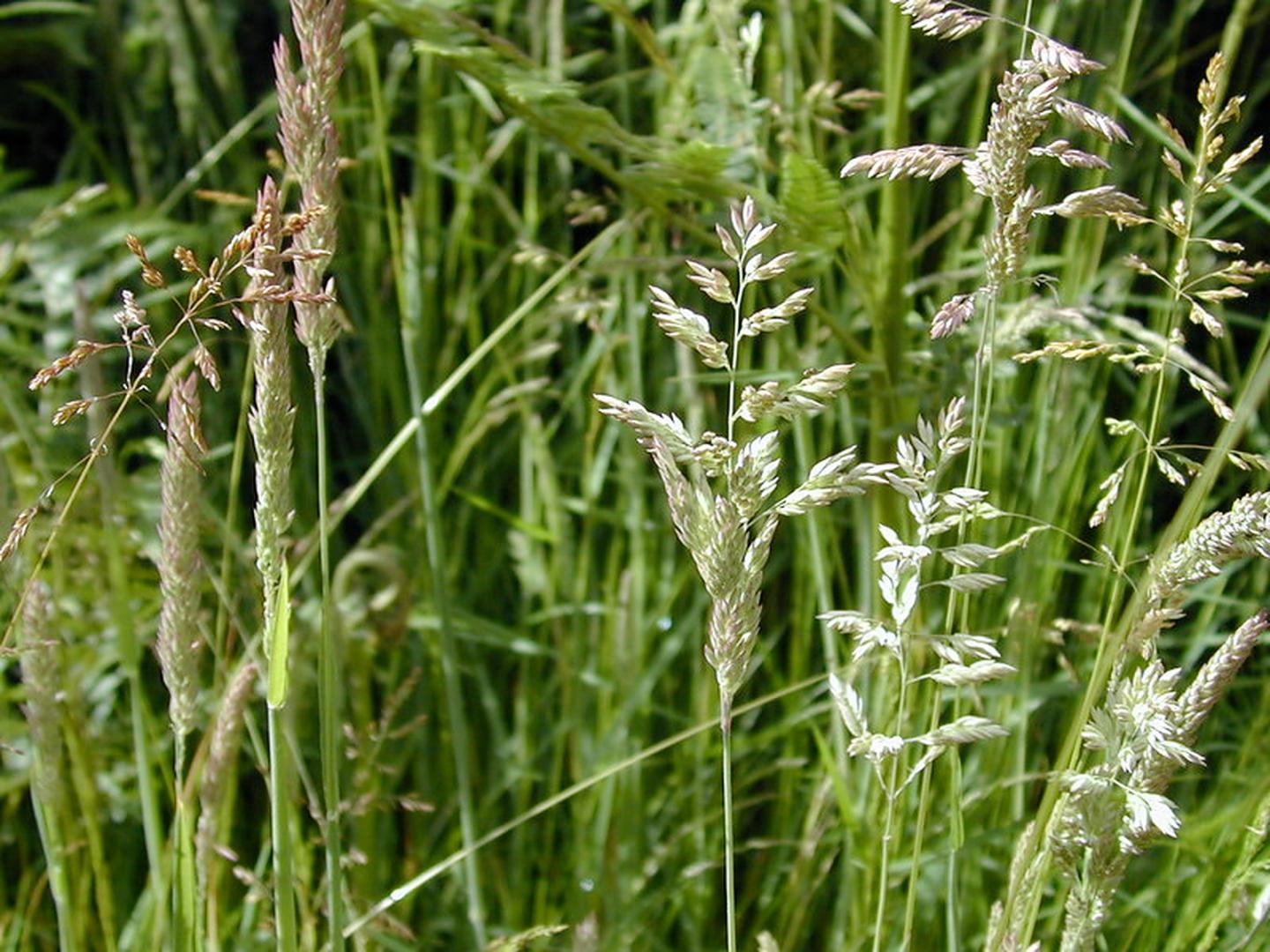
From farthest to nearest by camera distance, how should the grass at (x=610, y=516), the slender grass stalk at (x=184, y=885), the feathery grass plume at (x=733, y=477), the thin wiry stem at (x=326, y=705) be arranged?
1. the grass at (x=610, y=516)
2. the slender grass stalk at (x=184, y=885)
3. the thin wiry stem at (x=326, y=705)
4. the feathery grass plume at (x=733, y=477)

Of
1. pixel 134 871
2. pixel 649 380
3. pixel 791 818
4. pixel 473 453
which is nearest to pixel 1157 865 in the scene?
pixel 791 818

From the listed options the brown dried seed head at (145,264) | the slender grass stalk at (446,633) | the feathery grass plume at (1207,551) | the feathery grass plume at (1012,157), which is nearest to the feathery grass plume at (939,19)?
the feathery grass plume at (1012,157)

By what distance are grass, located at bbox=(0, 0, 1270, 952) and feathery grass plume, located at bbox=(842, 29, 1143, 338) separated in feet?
0.08

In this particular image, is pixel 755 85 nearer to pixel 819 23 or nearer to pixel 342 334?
pixel 819 23

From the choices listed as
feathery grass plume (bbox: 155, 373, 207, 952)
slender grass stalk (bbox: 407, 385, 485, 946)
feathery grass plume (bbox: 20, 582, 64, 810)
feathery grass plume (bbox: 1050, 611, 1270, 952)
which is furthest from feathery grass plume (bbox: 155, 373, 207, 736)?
feathery grass plume (bbox: 1050, 611, 1270, 952)

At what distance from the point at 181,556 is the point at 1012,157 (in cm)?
42

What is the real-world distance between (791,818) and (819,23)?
2.55 feet

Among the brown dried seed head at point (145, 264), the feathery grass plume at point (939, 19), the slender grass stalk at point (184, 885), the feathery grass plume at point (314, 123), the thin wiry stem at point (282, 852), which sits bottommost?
the slender grass stalk at point (184, 885)

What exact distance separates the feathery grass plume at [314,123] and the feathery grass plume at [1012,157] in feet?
0.77

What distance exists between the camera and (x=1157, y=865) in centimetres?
119

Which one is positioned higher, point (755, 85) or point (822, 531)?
point (755, 85)

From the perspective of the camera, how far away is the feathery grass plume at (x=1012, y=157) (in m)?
0.65

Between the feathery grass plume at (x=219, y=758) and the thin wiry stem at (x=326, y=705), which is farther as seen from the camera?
the feathery grass plume at (x=219, y=758)

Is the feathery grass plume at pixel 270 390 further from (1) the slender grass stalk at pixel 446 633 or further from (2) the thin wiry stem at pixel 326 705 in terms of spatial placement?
(1) the slender grass stalk at pixel 446 633
